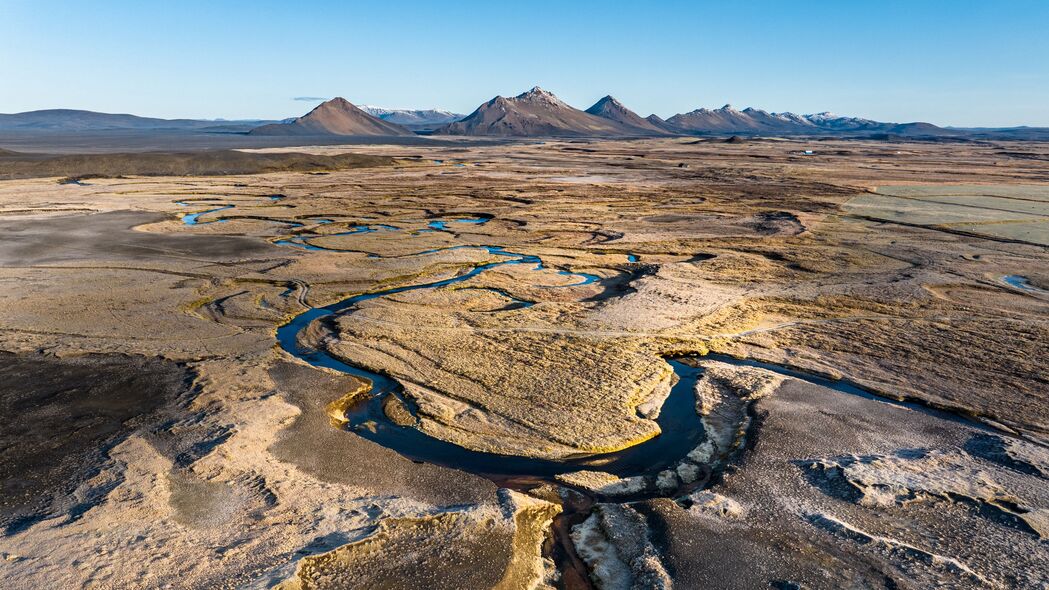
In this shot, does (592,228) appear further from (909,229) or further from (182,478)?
(182,478)

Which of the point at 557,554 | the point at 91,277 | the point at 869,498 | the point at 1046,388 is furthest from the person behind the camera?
the point at 91,277

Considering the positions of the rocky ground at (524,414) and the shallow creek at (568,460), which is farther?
the shallow creek at (568,460)

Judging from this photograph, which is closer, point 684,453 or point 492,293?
point 684,453

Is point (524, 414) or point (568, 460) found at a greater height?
point (524, 414)

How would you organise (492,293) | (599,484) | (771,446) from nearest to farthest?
(599,484) < (771,446) < (492,293)

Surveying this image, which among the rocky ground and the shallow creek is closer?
the rocky ground

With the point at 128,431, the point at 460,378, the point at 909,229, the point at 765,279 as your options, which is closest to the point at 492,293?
the point at 460,378

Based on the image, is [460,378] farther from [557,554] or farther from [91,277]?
[91,277]

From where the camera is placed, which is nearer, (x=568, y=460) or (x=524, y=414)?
(x=568, y=460)
